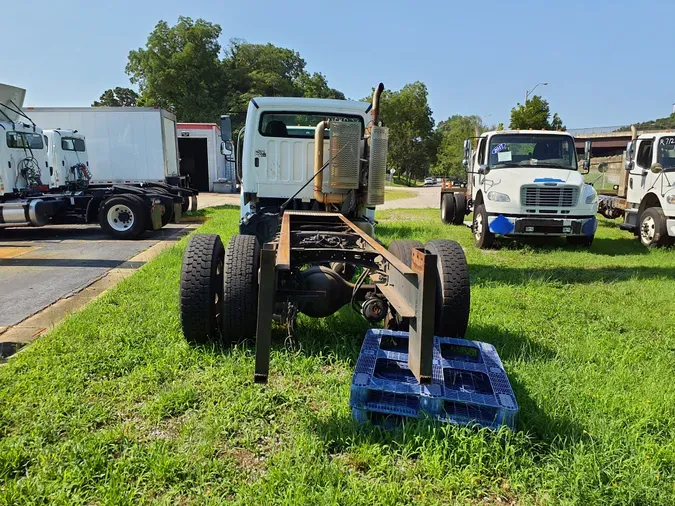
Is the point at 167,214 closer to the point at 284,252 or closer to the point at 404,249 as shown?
the point at 404,249

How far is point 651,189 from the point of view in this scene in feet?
31.9

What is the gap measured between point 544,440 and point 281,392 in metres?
1.61

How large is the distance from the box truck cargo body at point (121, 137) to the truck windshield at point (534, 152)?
9.33 m

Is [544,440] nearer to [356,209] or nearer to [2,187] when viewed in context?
[356,209]

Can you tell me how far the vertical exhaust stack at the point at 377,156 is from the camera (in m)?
5.71

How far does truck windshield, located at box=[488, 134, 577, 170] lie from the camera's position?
971 centimetres

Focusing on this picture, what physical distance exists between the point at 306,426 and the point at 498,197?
7.36 metres

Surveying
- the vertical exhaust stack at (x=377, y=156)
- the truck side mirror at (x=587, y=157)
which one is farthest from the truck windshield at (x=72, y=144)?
the truck side mirror at (x=587, y=157)

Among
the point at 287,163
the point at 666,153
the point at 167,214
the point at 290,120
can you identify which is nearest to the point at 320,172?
the point at 287,163

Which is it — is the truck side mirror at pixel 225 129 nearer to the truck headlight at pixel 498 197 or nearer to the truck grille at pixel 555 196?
the truck headlight at pixel 498 197

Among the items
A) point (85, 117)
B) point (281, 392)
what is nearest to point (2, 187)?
point (85, 117)

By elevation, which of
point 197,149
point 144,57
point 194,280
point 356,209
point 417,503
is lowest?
point 417,503

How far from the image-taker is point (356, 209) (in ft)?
21.0

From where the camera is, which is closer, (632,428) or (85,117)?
(632,428)
